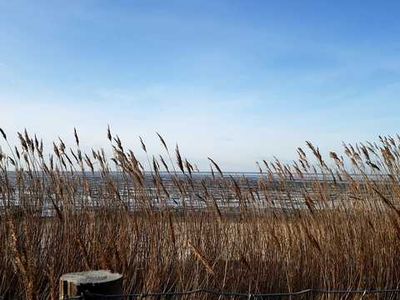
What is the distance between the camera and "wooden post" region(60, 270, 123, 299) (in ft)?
5.84

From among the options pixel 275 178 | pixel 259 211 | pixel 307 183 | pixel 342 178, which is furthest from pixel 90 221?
pixel 342 178

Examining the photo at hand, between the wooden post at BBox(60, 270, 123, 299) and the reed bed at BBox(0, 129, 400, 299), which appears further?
the reed bed at BBox(0, 129, 400, 299)

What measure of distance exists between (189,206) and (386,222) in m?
1.75

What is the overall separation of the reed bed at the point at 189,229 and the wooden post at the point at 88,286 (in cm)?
128

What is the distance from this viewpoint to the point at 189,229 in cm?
368

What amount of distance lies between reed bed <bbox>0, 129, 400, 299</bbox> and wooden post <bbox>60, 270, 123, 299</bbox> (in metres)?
1.28

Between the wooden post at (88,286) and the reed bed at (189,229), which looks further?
the reed bed at (189,229)

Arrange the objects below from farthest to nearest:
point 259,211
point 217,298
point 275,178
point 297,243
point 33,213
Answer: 1. point 275,178
2. point 259,211
3. point 297,243
4. point 33,213
5. point 217,298

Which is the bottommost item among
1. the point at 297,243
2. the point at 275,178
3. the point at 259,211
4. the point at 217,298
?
the point at 217,298

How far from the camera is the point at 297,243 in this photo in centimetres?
374

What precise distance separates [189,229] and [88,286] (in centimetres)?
193

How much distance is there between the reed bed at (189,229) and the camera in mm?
3322

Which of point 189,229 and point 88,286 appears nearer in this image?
point 88,286

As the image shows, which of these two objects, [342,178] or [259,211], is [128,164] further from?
[342,178]
